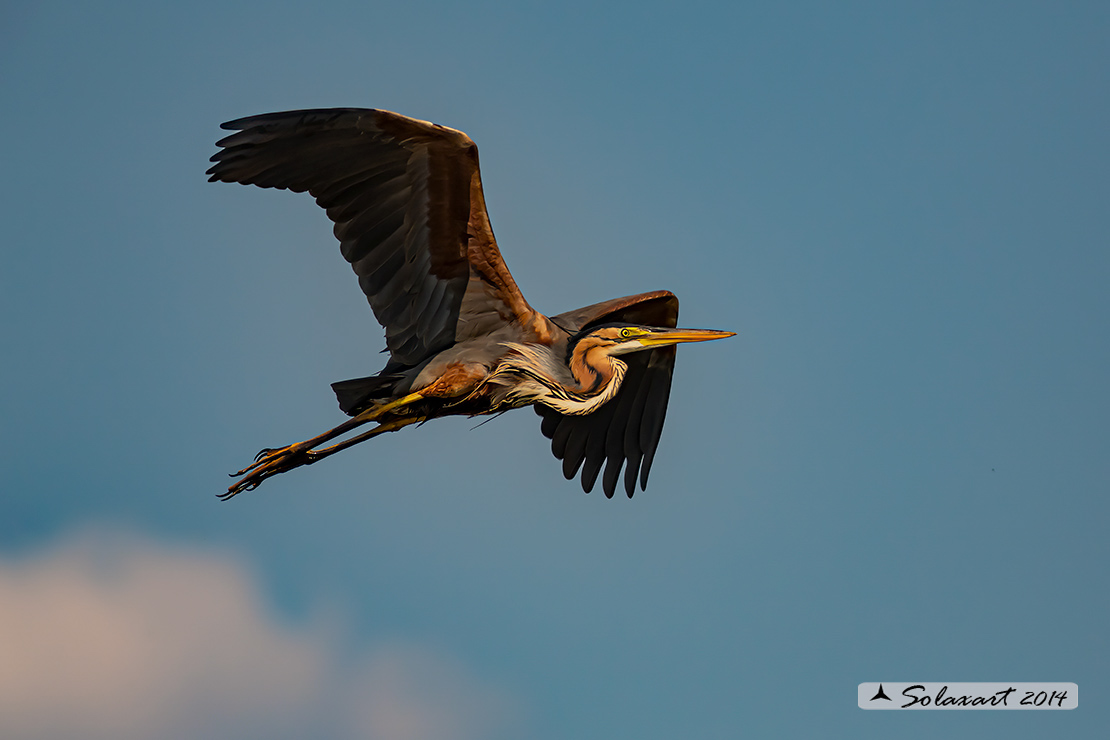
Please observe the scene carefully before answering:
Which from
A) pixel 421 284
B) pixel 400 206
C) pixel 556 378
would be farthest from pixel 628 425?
pixel 400 206

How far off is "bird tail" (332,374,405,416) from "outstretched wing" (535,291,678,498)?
2.42 m

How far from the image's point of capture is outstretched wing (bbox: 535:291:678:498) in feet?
41.8

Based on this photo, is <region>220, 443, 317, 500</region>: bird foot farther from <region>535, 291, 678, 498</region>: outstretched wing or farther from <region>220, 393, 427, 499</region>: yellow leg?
<region>535, 291, 678, 498</region>: outstretched wing

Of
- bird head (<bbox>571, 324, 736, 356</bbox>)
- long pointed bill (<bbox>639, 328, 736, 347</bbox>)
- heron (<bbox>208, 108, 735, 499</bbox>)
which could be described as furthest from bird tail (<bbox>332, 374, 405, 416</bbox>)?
long pointed bill (<bbox>639, 328, 736, 347</bbox>)

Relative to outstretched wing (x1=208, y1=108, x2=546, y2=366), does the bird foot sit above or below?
below

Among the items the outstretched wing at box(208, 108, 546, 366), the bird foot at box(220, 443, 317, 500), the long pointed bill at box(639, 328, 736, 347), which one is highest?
the outstretched wing at box(208, 108, 546, 366)

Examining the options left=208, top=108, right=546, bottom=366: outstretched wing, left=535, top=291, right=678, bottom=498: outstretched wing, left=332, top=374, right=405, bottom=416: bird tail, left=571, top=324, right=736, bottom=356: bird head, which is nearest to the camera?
left=208, top=108, right=546, bottom=366: outstretched wing

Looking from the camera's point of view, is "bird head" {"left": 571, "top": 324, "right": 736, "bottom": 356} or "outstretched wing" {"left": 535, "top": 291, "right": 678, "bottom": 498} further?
"outstretched wing" {"left": 535, "top": 291, "right": 678, "bottom": 498}

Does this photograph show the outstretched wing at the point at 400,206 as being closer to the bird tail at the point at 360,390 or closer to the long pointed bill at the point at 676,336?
the bird tail at the point at 360,390

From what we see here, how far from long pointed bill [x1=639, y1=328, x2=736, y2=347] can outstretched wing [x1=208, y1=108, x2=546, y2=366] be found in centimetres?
100

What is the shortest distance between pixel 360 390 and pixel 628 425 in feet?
10.7

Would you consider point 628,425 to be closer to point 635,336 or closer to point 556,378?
point 635,336

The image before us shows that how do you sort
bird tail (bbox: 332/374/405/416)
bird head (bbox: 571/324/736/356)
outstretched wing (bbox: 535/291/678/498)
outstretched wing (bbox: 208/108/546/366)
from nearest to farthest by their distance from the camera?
outstretched wing (bbox: 208/108/546/366), bird tail (bbox: 332/374/405/416), bird head (bbox: 571/324/736/356), outstretched wing (bbox: 535/291/678/498)

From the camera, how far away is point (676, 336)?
434 inches
